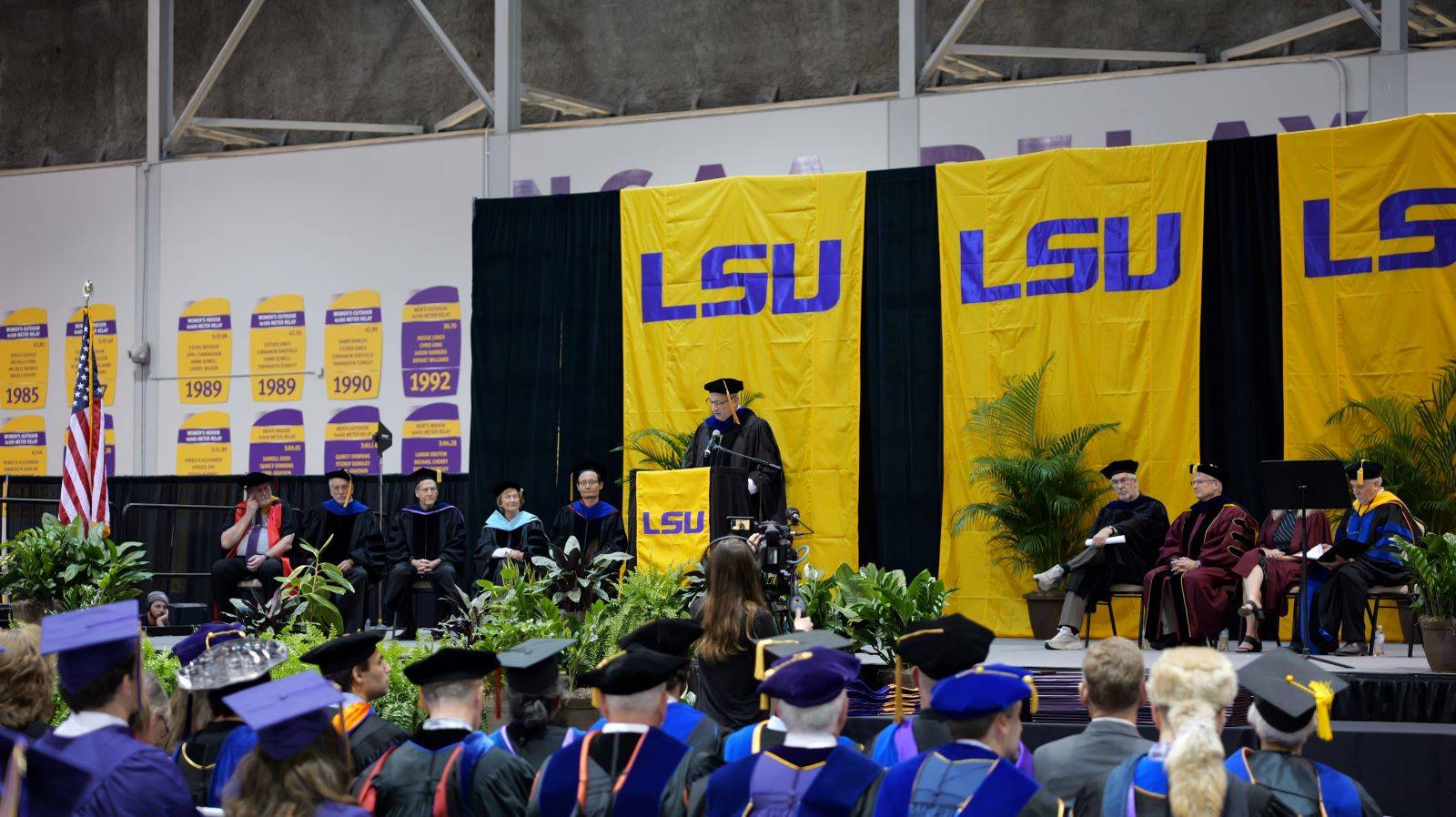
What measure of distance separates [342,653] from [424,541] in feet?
25.4

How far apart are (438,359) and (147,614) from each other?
12.3 feet

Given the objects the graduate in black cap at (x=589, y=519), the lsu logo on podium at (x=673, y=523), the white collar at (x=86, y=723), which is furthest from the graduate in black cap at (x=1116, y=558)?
the white collar at (x=86, y=723)

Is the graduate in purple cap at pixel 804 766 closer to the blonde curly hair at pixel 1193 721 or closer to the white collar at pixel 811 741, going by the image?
the white collar at pixel 811 741

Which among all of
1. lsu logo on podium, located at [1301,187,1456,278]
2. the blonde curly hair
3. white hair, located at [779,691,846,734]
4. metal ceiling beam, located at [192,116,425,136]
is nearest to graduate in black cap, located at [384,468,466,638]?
metal ceiling beam, located at [192,116,425,136]

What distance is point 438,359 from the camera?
13234mm

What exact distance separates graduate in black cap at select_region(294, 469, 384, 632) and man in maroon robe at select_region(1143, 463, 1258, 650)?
597cm

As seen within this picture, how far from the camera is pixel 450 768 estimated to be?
3068 millimetres

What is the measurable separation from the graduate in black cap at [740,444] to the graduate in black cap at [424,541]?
2196 millimetres

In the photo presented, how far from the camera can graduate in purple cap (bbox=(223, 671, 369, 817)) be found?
2.47 m

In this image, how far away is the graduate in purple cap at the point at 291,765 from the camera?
8.11 ft

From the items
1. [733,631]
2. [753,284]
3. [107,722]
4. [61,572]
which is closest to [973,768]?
[107,722]

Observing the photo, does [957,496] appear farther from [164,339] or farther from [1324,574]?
[164,339]

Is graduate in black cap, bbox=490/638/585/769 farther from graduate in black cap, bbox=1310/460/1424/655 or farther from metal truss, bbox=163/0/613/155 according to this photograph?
metal truss, bbox=163/0/613/155

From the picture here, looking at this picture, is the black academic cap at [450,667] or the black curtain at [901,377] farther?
the black curtain at [901,377]
